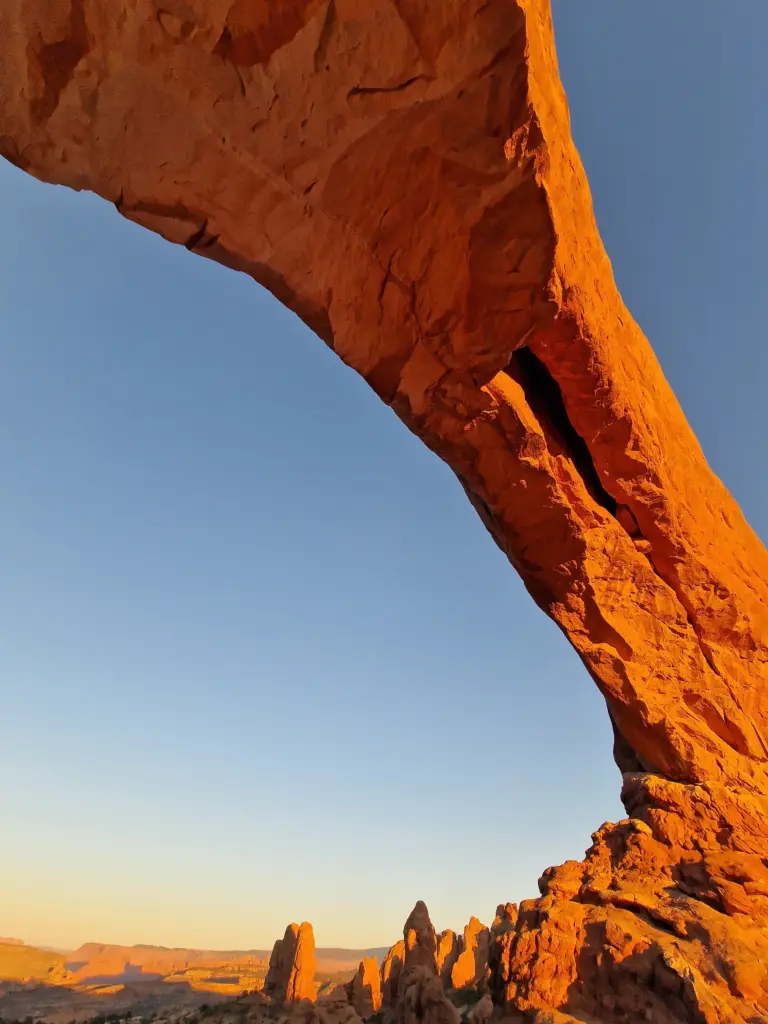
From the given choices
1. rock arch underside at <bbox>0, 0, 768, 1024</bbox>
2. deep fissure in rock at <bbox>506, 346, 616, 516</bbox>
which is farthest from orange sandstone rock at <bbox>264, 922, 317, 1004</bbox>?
deep fissure in rock at <bbox>506, 346, 616, 516</bbox>

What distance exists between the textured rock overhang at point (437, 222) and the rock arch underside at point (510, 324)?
0.03m

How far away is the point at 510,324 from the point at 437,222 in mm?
1596

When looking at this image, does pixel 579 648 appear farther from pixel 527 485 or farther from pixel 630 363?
A: pixel 630 363

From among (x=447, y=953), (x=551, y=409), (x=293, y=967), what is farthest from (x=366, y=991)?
(x=551, y=409)

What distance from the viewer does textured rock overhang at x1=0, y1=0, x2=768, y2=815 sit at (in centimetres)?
530

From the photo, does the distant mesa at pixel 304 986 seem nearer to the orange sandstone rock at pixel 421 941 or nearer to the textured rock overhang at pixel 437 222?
the orange sandstone rock at pixel 421 941

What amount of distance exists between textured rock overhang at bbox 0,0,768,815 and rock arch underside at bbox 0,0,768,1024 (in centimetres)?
3

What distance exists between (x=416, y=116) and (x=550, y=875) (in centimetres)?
1087

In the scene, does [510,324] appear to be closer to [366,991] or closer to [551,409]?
[551,409]

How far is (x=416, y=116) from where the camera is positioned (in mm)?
5547

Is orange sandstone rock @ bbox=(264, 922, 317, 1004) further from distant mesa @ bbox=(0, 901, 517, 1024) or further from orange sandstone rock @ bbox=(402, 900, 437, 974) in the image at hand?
orange sandstone rock @ bbox=(402, 900, 437, 974)

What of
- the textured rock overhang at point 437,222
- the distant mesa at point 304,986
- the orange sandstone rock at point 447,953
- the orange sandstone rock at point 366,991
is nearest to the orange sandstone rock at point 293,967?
the distant mesa at point 304,986

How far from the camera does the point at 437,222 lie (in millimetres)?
6609

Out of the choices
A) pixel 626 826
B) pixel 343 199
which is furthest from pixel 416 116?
pixel 626 826
